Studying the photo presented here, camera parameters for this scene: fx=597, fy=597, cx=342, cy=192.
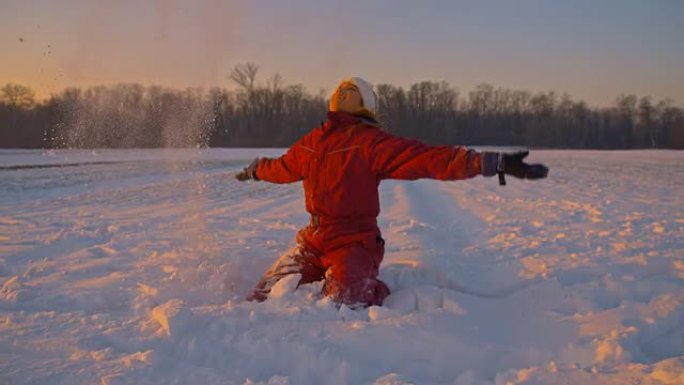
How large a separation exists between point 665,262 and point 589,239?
153 cm

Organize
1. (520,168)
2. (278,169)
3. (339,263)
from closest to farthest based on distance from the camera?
(520,168)
(339,263)
(278,169)

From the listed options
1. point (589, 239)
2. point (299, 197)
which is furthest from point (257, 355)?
point (299, 197)

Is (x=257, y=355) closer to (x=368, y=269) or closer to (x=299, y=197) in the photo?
(x=368, y=269)

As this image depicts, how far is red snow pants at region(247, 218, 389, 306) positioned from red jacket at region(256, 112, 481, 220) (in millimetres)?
117

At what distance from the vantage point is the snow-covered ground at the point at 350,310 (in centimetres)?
256

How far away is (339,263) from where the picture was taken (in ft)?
12.3

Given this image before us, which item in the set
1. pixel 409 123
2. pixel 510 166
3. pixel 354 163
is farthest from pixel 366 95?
pixel 409 123

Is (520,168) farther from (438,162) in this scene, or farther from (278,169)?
(278,169)

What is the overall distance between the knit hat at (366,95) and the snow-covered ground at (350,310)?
1.18 metres

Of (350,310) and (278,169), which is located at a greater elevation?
(278,169)

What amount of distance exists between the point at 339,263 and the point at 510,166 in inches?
48.1

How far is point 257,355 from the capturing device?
266 centimetres

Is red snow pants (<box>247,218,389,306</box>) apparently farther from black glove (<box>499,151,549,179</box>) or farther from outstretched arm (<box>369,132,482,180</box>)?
black glove (<box>499,151,549,179</box>)

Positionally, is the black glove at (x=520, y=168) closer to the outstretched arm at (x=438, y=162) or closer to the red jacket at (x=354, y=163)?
the outstretched arm at (x=438, y=162)
